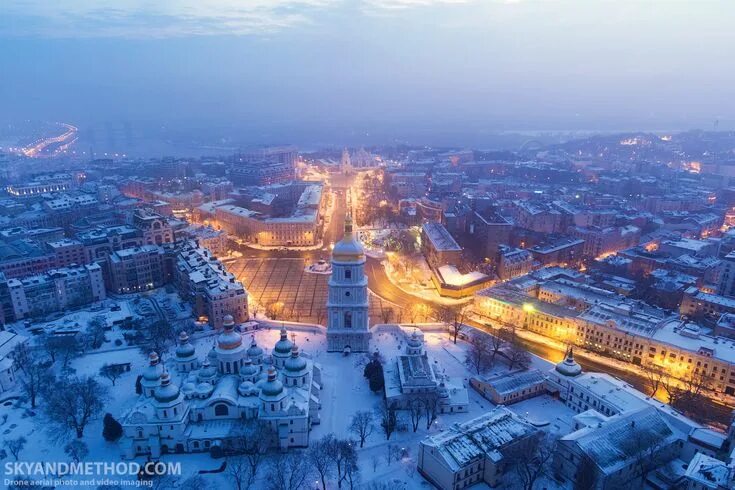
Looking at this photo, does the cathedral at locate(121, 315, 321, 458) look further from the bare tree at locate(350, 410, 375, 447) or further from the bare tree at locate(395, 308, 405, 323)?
the bare tree at locate(395, 308, 405, 323)

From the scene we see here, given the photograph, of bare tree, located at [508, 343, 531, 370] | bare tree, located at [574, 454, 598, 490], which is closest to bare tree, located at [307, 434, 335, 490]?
bare tree, located at [574, 454, 598, 490]

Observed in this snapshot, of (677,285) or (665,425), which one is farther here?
(677,285)

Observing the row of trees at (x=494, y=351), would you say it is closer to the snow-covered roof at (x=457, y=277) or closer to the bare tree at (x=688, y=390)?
the bare tree at (x=688, y=390)

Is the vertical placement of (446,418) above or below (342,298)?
below

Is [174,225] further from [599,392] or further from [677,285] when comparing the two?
[677,285]

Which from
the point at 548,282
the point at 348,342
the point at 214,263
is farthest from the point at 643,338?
the point at 214,263

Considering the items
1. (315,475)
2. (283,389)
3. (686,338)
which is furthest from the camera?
(686,338)
